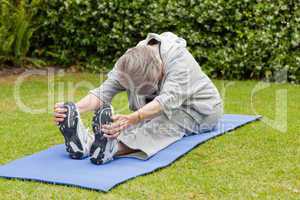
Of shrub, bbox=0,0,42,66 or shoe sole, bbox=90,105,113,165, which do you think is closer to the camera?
shoe sole, bbox=90,105,113,165

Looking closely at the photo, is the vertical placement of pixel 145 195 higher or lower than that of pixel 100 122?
lower

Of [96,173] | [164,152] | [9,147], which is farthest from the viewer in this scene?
[9,147]

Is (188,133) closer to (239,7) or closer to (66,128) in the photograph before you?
(66,128)

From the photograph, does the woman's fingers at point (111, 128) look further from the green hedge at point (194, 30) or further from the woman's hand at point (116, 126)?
the green hedge at point (194, 30)

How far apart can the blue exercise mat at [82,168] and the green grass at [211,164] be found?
6 centimetres

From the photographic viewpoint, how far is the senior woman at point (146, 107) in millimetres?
3908

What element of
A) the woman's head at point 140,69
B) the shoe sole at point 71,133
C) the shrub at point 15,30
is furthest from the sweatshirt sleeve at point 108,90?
the shrub at point 15,30

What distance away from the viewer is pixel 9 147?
4.54 meters

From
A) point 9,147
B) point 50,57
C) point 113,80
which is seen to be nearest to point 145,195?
point 113,80

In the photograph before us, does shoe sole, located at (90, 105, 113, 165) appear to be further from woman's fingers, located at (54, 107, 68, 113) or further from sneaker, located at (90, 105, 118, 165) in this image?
woman's fingers, located at (54, 107, 68, 113)

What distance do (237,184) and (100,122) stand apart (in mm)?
911

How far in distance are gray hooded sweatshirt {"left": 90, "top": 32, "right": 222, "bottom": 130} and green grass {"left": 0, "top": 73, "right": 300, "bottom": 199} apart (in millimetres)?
290

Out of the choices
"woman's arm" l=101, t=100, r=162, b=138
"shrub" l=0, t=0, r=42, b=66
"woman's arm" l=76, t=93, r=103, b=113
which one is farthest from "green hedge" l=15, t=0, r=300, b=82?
"woman's arm" l=101, t=100, r=162, b=138

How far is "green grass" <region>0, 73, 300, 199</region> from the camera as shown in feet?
11.2
